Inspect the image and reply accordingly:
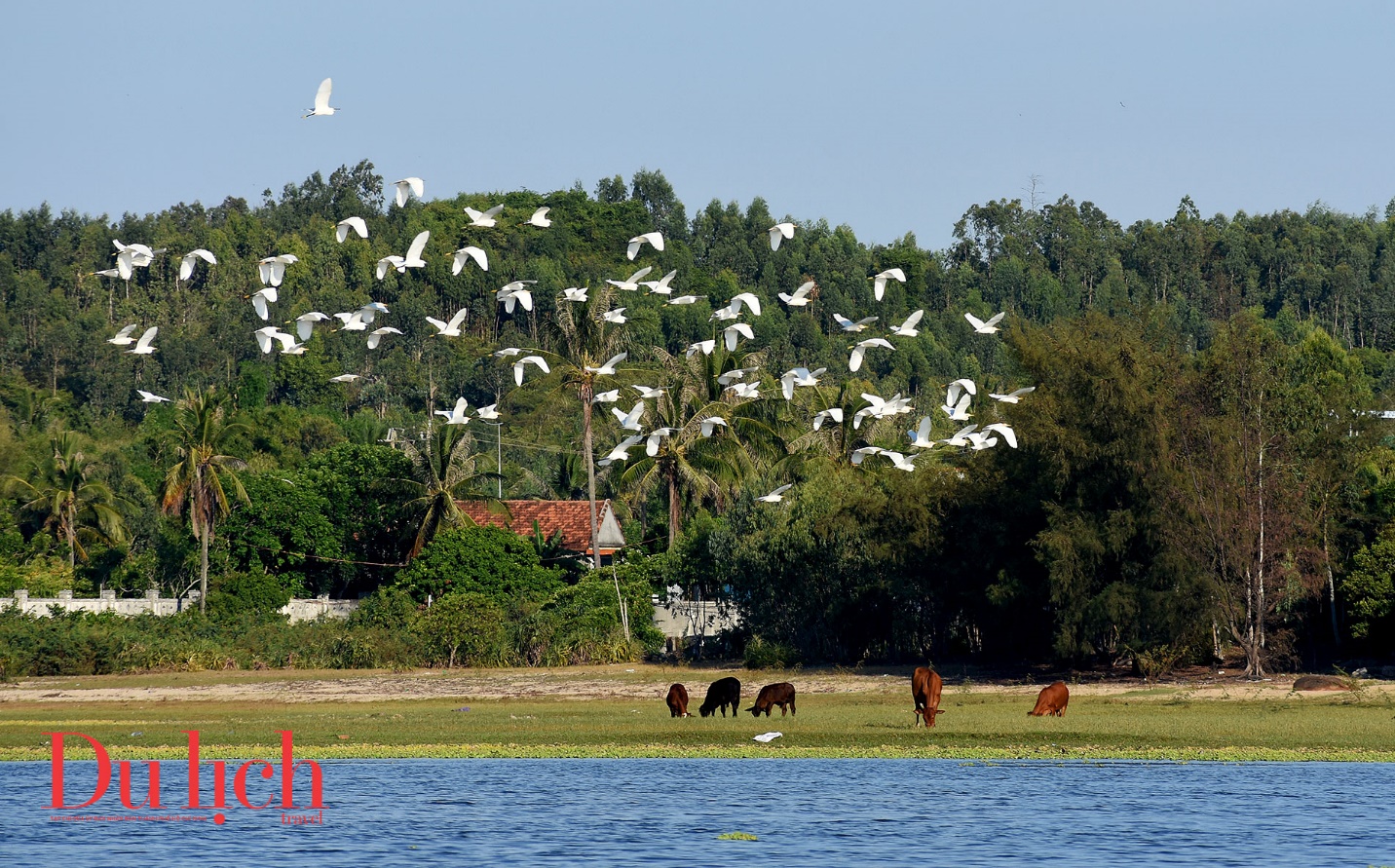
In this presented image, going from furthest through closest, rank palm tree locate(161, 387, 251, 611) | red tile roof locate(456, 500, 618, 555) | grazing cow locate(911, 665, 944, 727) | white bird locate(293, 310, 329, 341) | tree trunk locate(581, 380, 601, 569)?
red tile roof locate(456, 500, 618, 555) < palm tree locate(161, 387, 251, 611) < tree trunk locate(581, 380, 601, 569) < white bird locate(293, 310, 329, 341) < grazing cow locate(911, 665, 944, 727)

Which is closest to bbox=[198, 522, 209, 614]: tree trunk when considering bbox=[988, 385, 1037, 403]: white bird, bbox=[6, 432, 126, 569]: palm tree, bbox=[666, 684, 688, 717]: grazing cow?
bbox=[6, 432, 126, 569]: palm tree

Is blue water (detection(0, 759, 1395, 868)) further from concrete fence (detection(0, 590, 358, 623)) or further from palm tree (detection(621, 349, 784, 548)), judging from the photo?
palm tree (detection(621, 349, 784, 548))

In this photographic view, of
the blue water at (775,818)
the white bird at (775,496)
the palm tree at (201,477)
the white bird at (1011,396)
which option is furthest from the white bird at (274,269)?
the palm tree at (201,477)

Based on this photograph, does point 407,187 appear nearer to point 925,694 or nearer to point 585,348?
point 925,694

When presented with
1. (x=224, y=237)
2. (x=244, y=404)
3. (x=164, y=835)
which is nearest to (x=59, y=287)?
(x=224, y=237)

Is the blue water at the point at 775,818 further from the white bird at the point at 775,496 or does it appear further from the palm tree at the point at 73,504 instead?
the palm tree at the point at 73,504

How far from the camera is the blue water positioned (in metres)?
16.5

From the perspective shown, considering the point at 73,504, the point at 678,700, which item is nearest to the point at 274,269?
the point at 678,700

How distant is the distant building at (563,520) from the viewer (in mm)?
54531

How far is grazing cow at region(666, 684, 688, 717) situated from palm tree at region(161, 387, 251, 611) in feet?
86.3

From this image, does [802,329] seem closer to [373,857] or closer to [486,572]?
[486,572]

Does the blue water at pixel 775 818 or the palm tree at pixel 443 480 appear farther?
the palm tree at pixel 443 480

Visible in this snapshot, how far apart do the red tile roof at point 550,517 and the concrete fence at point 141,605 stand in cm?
610

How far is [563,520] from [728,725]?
3553cm
